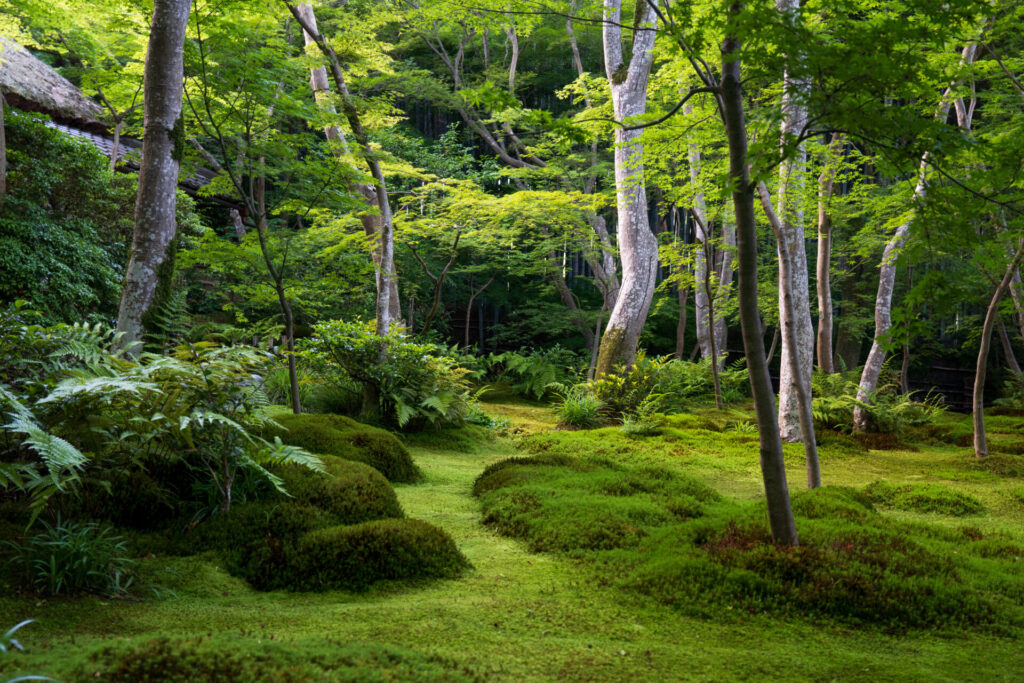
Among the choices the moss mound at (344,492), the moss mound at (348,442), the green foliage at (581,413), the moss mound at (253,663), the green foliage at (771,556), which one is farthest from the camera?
the green foliage at (581,413)

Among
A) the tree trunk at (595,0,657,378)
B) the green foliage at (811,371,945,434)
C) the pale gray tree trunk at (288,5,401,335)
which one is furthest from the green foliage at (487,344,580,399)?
the pale gray tree trunk at (288,5,401,335)

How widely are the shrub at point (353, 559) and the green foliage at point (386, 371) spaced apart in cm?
497

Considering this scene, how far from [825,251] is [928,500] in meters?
4.92

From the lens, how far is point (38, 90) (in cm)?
1409

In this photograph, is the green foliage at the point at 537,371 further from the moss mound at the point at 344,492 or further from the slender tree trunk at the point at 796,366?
the moss mound at the point at 344,492

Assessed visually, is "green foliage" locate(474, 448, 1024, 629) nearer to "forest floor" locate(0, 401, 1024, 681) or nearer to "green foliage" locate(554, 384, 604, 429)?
"forest floor" locate(0, 401, 1024, 681)

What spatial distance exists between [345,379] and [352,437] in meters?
3.54

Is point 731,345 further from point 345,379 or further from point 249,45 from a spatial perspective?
point 249,45

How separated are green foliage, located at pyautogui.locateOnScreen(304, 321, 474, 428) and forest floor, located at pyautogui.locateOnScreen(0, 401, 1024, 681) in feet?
16.8

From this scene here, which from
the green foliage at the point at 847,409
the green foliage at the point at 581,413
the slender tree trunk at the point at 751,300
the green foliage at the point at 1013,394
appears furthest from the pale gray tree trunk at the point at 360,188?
the green foliage at the point at 1013,394

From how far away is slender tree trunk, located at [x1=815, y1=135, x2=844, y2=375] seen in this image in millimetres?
7621

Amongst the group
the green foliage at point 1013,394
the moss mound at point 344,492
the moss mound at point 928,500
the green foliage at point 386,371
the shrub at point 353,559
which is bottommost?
the green foliage at point 1013,394

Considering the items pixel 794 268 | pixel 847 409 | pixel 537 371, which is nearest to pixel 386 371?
pixel 794 268

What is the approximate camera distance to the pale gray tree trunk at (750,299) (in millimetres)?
3240
